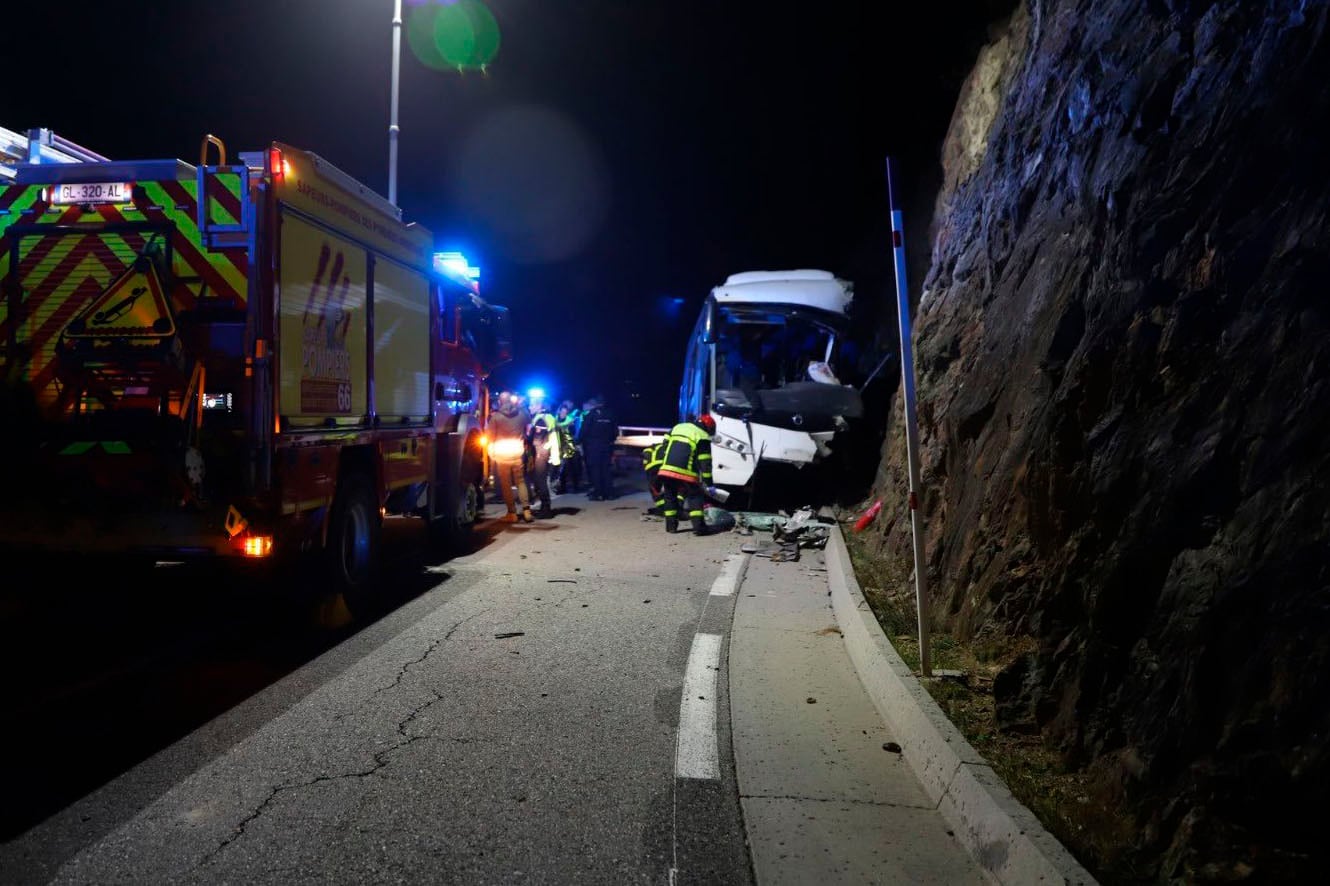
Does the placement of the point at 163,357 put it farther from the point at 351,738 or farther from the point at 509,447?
the point at 509,447

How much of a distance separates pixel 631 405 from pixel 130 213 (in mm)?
41492

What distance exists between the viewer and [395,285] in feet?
26.7

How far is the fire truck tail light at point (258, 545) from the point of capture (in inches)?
225

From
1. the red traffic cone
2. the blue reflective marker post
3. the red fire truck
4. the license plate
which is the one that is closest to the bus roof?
the red traffic cone

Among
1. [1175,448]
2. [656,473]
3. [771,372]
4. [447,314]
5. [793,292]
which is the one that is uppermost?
[793,292]

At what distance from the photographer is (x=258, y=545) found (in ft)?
18.9

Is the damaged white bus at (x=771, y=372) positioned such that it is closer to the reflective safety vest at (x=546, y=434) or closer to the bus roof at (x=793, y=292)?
the bus roof at (x=793, y=292)

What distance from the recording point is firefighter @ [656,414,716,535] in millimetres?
11648

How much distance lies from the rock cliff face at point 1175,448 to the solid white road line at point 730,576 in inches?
84.3

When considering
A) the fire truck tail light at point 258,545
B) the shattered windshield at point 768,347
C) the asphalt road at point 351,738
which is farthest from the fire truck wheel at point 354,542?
the shattered windshield at point 768,347

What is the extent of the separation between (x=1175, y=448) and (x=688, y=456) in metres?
8.17

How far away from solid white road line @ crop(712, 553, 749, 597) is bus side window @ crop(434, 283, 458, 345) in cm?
409

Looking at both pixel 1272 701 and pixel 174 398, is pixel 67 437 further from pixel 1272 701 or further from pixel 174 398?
pixel 1272 701

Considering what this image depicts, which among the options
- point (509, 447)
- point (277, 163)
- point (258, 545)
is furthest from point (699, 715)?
point (509, 447)
